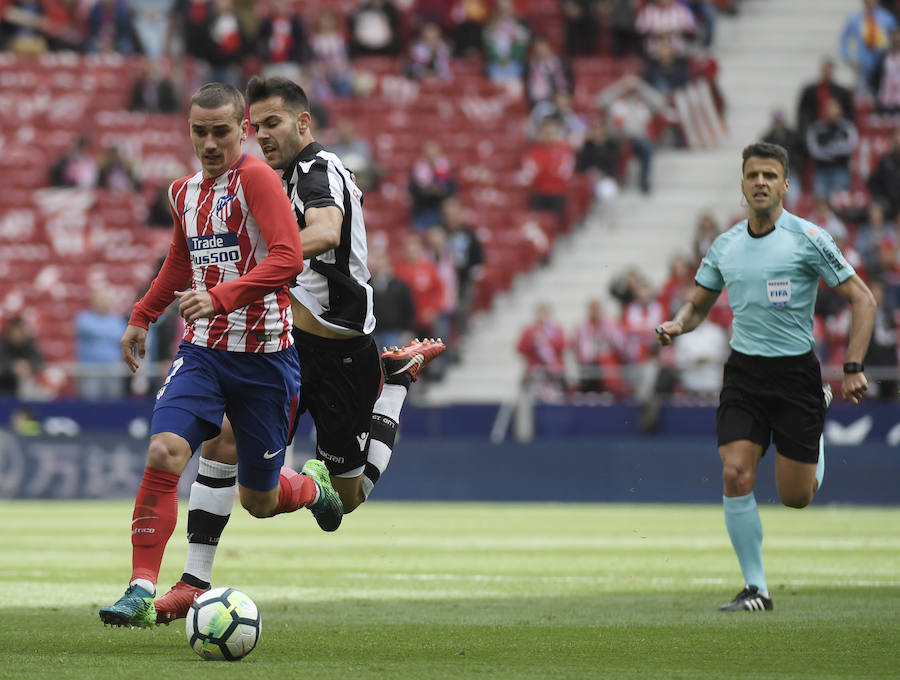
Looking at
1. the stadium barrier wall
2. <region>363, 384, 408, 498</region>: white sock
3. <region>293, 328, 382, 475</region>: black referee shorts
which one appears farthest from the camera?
the stadium barrier wall

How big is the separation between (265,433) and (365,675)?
1609 mm

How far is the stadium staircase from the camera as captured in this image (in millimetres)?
23031

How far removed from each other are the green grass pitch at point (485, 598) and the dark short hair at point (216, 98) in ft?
7.72

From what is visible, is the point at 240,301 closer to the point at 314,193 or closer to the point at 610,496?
the point at 314,193

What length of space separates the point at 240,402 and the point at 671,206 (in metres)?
18.4

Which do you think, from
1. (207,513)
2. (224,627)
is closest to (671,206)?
(207,513)

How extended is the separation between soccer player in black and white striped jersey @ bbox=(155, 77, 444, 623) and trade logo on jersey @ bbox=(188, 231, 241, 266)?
398 mm

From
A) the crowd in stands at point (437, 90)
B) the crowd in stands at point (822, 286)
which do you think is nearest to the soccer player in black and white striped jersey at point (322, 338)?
the crowd in stands at point (822, 286)

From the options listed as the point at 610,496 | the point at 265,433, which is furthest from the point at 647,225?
the point at 265,433

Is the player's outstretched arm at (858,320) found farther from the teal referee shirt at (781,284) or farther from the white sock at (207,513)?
the white sock at (207,513)

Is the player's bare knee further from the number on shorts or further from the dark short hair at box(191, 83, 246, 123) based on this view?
the dark short hair at box(191, 83, 246, 123)

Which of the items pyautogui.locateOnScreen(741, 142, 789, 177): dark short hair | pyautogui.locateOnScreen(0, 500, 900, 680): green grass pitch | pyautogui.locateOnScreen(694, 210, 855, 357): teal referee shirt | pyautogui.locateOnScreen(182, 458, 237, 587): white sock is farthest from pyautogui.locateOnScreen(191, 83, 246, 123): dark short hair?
pyautogui.locateOnScreen(694, 210, 855, 357): teal referee shirt

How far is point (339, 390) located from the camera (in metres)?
8.86

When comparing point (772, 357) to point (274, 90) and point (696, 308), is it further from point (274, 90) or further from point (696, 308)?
point (274, 90)
